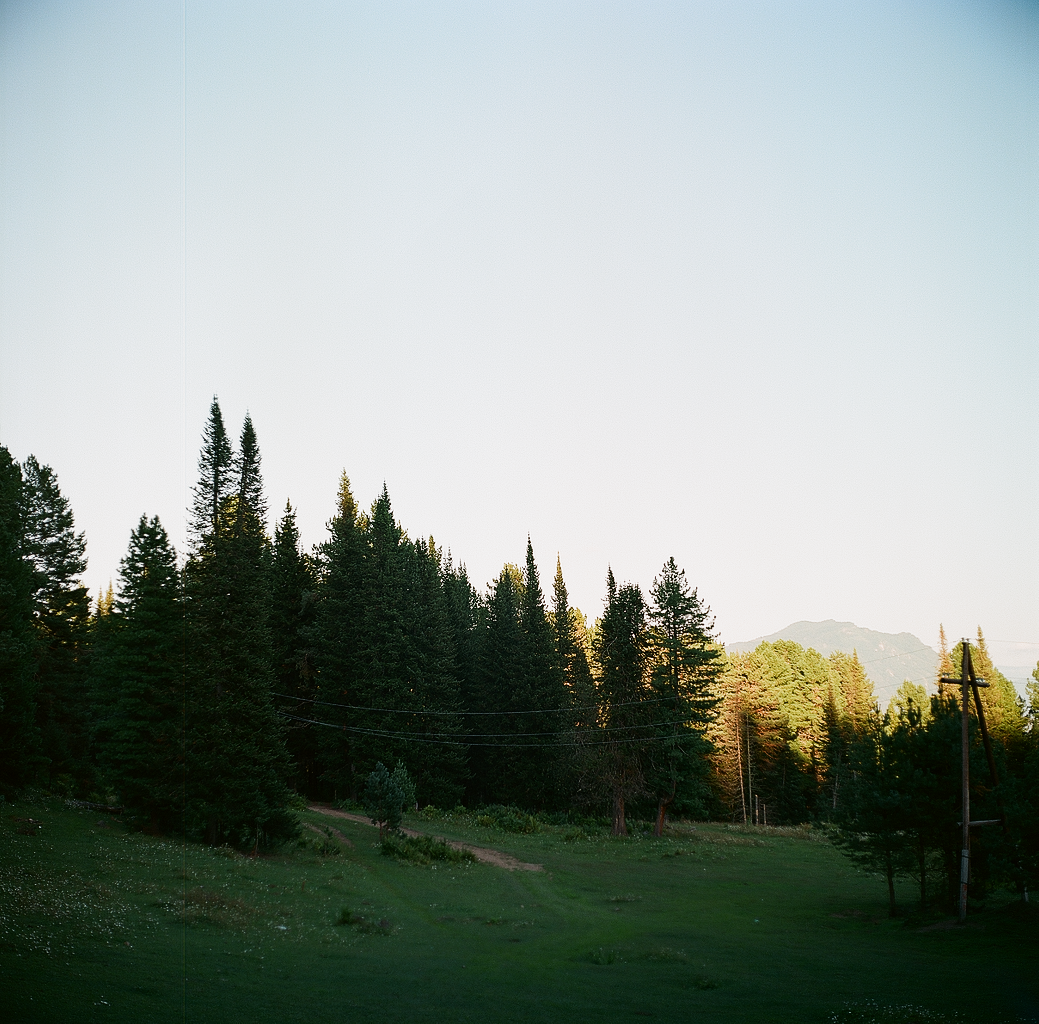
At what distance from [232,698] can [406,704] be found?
88.2 ft

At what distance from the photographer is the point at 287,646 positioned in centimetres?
6588

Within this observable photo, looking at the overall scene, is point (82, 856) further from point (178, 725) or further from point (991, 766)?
point (991, 766)

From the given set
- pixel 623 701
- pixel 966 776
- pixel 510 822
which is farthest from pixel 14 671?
pixel 966 776

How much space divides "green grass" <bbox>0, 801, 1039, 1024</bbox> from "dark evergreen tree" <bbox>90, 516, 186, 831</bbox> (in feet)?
7.65

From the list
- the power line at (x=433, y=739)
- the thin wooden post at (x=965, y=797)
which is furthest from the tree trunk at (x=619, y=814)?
the thin wooden post at (x=965, y=797)

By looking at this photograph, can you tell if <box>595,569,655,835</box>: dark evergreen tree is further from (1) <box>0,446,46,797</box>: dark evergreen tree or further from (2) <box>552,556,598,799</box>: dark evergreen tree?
(1) <box>0,446,46,797</box>: dark evergreen tree

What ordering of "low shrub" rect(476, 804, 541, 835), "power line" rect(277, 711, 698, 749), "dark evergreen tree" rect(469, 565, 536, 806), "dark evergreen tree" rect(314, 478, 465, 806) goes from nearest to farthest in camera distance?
"low shrub" rect(476, 804, 541, 835), "power line" rect(277, 711, 698, 749), "dark evergreen tree" rect(314, 478, 465, 806), "dark evergreen tree" rect(469, 565, 536, 806)

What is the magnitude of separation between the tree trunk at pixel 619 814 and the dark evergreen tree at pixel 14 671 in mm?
40417

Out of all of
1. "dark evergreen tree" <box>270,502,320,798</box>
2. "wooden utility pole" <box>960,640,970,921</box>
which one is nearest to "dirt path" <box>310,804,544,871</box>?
"dark evergreen tree" <box>270,502,320,798</box>

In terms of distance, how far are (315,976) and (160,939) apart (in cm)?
412

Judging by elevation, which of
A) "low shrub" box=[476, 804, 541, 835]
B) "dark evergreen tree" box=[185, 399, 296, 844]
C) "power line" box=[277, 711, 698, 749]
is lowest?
"low shrub" box=[476, 804, 541, 835]

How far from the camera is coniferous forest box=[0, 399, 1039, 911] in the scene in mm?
31703

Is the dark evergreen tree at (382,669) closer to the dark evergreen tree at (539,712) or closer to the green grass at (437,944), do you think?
the dark evergreen tree at (539,712)

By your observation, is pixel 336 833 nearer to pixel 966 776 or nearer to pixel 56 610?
pixel 56 610
